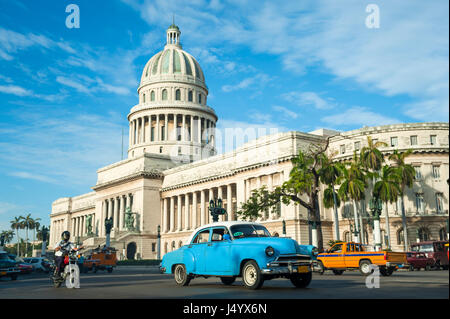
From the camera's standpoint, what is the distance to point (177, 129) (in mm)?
96750

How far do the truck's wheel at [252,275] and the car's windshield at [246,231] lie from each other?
103 cm

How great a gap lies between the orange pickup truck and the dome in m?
77.7

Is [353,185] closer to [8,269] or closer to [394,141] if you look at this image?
[394,141]

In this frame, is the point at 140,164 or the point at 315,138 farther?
the point at 140,164

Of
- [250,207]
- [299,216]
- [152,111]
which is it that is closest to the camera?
[250,207]

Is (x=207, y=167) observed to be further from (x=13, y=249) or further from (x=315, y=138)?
(x=13, y=249)

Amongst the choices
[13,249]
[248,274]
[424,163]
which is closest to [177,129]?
[424,163]

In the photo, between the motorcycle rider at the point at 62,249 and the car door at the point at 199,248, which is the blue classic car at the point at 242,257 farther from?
the motorcycle rider at the point at 62,249

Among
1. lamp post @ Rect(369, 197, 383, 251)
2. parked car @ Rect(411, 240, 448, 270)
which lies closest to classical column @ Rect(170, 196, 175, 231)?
lamp post @ Rect(369, 197, 383, 251)

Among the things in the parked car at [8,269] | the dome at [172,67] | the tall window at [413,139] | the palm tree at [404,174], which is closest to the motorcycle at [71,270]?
the parked car at [8,269]

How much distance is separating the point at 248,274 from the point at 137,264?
4911 cm

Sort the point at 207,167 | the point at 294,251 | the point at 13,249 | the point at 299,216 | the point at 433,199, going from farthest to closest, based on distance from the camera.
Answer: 1. the point at 13,249
2. the point at 207,167
3. the point at 299,216
4. the point at 433,199
5. the point at 294,251

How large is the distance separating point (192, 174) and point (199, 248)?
6236cm

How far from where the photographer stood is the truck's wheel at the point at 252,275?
517 inches
